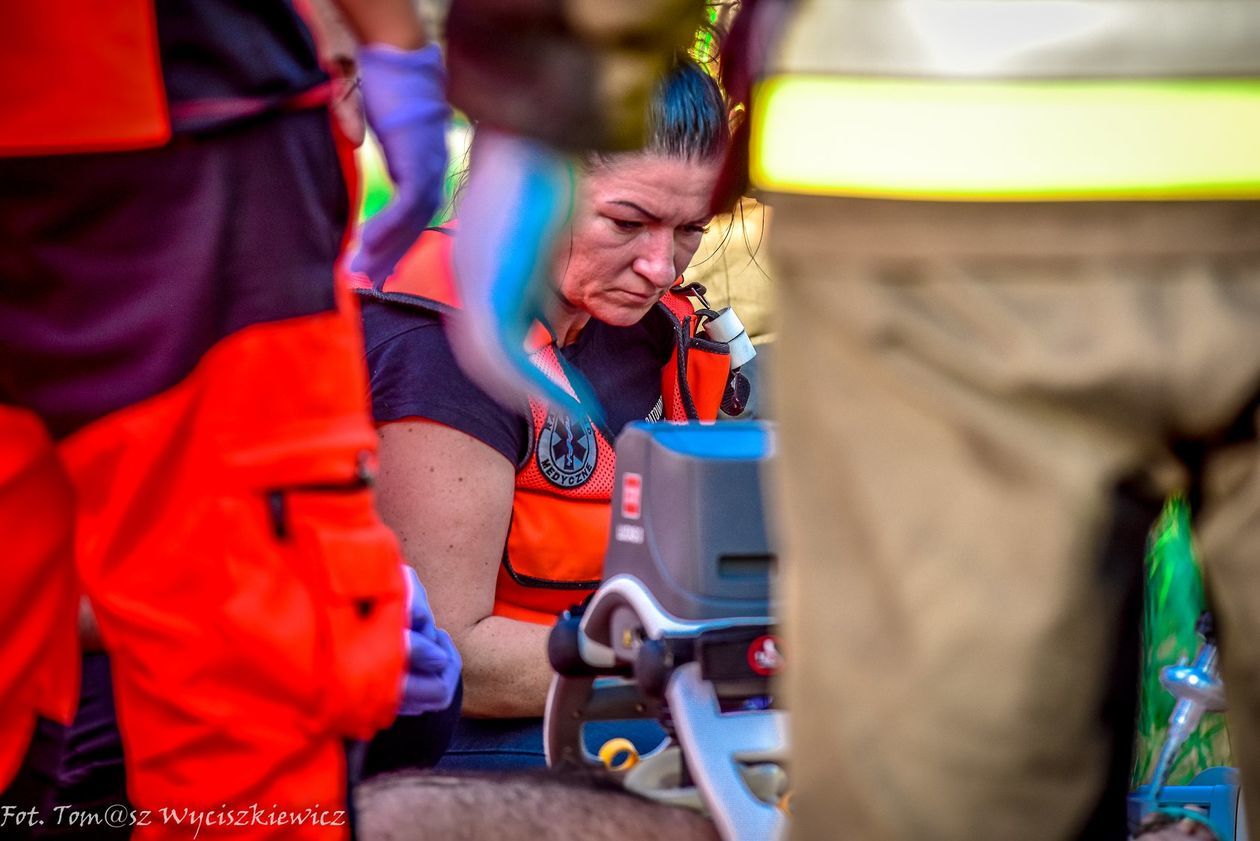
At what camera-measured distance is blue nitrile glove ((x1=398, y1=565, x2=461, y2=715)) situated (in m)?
1.20

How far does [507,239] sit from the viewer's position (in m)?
0.74

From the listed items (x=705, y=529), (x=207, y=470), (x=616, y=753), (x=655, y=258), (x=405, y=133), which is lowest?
(x=616, y=753)

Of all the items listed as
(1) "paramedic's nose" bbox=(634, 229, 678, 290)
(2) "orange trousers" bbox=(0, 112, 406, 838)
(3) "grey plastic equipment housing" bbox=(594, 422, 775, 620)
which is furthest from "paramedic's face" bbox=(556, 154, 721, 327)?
(2) "orange trousers" bbox=(0, 112, 406, 838)

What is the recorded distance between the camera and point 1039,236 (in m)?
0.63

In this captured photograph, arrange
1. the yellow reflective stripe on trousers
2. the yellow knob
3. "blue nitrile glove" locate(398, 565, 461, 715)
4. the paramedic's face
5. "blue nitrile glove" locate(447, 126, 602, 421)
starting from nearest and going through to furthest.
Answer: the yellow reflective stripe on trousers
"blue nitrile glove" locate(447, 126, 602, 421)
"blue nitrile glove" locate(398, 565, 461, 715)
the yellow knob
the paramedic's face

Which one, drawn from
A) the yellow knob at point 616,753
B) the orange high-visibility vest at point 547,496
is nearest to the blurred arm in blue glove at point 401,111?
the yellow knob at point 616,753

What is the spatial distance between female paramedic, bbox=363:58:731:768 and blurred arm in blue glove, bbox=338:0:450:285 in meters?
0.68

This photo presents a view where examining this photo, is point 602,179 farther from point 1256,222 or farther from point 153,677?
point 1256,222

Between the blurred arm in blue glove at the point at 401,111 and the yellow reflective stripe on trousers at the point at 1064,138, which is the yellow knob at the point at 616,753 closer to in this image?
the blurred arm in blue glove at the point at 401,111

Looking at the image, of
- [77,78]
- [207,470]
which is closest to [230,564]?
[207,470]

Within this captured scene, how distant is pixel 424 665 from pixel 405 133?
0.49 metres

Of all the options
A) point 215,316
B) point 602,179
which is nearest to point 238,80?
point 215,316

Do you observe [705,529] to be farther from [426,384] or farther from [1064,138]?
[1064,138]

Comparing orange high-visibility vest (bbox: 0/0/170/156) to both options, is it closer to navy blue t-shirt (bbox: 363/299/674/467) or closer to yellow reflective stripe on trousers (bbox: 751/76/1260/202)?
yellow reflective stripe on trousers (bbox: 751/76/1260/202)
